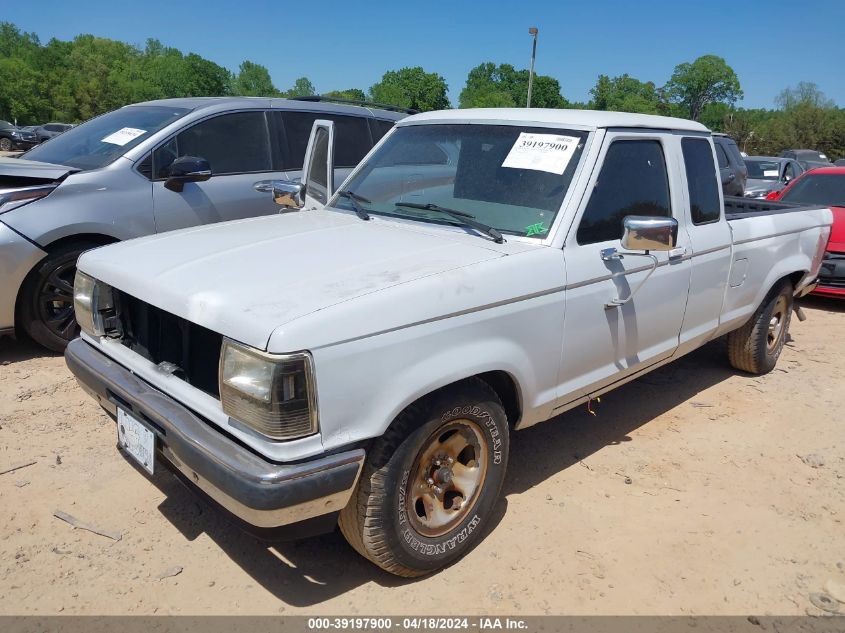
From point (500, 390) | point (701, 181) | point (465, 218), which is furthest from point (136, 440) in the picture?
point (701, 181)

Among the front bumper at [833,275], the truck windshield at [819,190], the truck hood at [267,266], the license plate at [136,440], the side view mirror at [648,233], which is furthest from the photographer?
the truck windshield at [819,190]

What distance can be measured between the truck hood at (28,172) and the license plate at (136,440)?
274 centimetres

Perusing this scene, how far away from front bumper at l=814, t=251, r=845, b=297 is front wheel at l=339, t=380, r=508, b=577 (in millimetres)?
6502

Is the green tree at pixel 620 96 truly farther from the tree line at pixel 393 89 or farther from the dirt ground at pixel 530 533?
the dirt ground at pixel 530 533

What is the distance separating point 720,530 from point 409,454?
1793 mm

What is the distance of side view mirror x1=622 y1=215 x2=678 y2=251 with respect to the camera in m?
2.93

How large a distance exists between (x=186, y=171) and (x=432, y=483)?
131 inches

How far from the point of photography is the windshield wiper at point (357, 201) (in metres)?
3.56

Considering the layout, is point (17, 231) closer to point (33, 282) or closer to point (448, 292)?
point (33, 282)

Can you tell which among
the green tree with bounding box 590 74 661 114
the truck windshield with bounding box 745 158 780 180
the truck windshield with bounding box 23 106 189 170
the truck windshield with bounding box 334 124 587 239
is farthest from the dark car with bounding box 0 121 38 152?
the green tree with bounding box 590 74 661 114

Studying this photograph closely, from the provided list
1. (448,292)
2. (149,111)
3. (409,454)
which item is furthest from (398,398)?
(149,111)

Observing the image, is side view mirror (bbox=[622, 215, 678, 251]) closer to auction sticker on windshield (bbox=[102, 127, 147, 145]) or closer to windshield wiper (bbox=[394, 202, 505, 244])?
windshield wiper (bbox=[394, 202, 505, 244])

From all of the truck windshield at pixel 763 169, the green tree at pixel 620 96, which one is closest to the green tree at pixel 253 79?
the green tree at pixel 620 96

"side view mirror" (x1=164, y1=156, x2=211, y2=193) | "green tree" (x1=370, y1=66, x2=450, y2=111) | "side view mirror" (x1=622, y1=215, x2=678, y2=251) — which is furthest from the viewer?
"green tree" (x1=370, y1=66, x2=450, y2=111)
